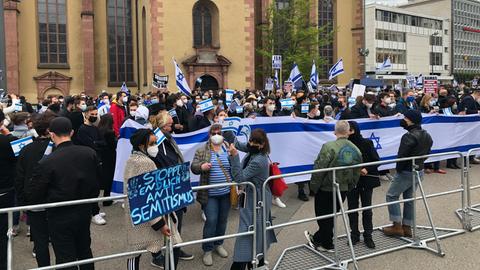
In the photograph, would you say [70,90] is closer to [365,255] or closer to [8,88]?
[8,88]

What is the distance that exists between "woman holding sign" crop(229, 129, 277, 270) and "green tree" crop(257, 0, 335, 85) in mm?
32201

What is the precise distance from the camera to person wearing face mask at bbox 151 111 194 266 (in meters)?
6.03

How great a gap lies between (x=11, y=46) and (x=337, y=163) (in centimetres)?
3470

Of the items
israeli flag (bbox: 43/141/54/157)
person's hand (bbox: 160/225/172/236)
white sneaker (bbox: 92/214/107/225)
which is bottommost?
white sneaker (bbox: 92/214/107/225)

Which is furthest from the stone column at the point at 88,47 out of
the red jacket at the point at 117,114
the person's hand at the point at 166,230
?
the person's hand at the point at 166,230

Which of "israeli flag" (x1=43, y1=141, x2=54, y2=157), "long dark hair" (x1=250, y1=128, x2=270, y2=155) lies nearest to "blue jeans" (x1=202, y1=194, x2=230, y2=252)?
"long dark hair" (x1=250, y1=128, x2=270, y2=155)

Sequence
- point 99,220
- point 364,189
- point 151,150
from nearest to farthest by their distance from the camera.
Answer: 1. point 151,150
2. point 364,189
3. point 99,220

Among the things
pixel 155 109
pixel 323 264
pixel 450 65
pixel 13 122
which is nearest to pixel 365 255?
pixel 323 264

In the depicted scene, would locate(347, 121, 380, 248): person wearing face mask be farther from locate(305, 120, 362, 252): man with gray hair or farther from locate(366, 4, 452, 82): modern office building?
locate(366, 4, 452, 82): modern office building

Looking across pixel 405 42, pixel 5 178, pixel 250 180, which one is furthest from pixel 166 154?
pixel 405 42

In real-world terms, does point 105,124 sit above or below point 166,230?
above

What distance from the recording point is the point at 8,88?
1388 inches

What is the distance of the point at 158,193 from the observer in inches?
169

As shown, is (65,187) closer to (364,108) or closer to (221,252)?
(221,252)
